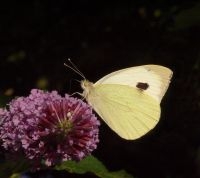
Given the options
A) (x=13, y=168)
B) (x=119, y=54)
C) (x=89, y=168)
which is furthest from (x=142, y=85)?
(x=119, y=54)

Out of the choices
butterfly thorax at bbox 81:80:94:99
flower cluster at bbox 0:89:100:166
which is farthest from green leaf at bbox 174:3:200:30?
flower cluster at bbox 0:89:100:166

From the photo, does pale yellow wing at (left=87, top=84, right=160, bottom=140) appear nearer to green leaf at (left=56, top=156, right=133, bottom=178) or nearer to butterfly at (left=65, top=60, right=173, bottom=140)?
butterfly at (left=65, top=60, right=173, bottom=140)

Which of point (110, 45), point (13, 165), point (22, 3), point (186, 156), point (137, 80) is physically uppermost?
point (22, 3)

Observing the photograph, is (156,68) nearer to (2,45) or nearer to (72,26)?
(72,26)

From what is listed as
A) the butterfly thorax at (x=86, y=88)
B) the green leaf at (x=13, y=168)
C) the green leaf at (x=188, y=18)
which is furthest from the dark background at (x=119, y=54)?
the green leaf at (x=13, y=168)

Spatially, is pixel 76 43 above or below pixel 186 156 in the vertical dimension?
above

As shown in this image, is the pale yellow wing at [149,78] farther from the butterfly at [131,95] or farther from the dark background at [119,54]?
the dark background at [119,54]

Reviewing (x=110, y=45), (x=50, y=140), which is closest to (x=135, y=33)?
(x=110, y=45)

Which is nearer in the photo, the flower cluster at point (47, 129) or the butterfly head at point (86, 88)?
the flower cluster at point (47, 129)
